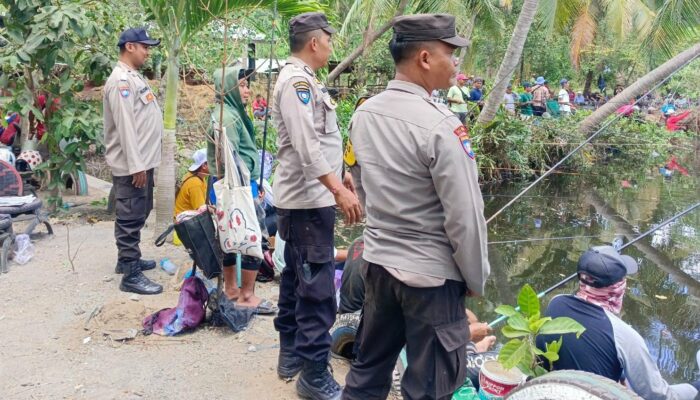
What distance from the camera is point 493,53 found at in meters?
25.7

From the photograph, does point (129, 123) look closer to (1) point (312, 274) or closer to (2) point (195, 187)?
(2) point (195, 187)

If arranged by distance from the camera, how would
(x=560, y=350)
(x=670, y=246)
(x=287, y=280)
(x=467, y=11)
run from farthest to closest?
(x=467, y=11) < (x=670, y=246) < (x=287, y=280) < (x=560, y=350)

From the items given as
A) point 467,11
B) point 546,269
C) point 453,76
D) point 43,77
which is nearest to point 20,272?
point 43,77

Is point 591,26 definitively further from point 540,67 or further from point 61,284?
point 61,284

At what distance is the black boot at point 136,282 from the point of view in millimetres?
4662

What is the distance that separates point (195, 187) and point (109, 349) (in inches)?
66.5

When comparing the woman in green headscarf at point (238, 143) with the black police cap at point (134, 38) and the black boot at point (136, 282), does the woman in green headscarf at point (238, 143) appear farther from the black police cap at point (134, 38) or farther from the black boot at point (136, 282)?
the black police cap at point (134, 38)

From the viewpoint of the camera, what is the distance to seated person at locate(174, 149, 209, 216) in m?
5.11

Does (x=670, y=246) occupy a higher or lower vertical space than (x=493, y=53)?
lower

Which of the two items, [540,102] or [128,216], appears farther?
[540,102]

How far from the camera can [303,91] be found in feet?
9.74

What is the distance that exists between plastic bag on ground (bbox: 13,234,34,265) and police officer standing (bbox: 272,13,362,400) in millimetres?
3281

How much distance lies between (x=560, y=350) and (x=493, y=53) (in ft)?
80.2

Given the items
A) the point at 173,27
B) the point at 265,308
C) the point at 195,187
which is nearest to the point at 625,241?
the point at 265,308
